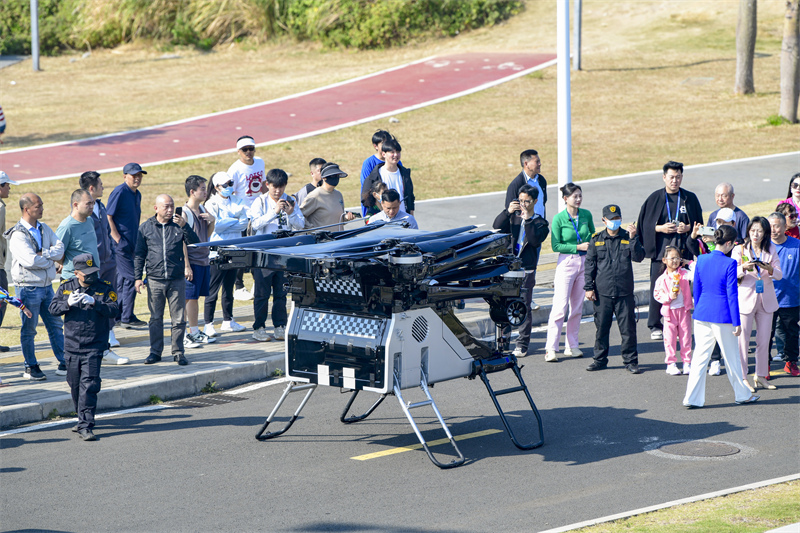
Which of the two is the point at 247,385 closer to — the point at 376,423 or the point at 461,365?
the point at 376,423

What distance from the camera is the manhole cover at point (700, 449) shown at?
793 centimetres

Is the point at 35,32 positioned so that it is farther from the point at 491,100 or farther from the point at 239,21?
the point at 491,100

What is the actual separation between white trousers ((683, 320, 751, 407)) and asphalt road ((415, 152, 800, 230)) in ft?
30.5

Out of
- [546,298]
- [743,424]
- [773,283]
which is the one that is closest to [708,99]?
[546,298]

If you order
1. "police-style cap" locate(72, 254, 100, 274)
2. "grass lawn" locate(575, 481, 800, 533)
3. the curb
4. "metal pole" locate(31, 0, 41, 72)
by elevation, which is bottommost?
"grass lawn" locate(575, 481, 800, 533)

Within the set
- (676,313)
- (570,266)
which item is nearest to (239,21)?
(570,266)

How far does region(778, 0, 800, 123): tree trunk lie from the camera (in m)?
26.2

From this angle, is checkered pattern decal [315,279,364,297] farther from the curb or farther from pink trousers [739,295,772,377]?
pink trousers [739,295,772,377]

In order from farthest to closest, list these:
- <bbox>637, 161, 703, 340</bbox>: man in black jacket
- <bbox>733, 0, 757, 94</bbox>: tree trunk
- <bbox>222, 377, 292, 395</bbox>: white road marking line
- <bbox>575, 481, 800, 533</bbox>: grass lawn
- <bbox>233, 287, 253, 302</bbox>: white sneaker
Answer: <bbox>733, 0, 757, 94</bbox>: tree trunk < <bbox>233, 287, 253, 302</bbox>: white sneaker < <bbox>637, 161, 703, 340</bbox>: man in black jacket < <bbox>222, 377, 292, 395</bbox>: white road marking line < <bbox>575, 481, 800, 533</bbox>: grass lawn

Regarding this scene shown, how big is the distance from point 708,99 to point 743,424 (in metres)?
25.1

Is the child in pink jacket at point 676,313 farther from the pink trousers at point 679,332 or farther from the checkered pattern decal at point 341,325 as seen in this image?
the checkered pattern decal at point 341,325

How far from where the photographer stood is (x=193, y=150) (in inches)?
1044

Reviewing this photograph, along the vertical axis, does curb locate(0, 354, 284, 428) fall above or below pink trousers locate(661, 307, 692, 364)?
below

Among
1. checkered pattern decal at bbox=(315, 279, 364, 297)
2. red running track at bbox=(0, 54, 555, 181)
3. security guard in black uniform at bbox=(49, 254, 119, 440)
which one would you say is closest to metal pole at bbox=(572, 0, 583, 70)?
red running track at bbox=(0, 54, 555, 181)
